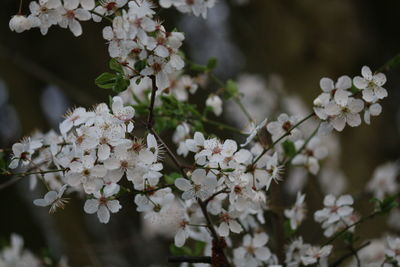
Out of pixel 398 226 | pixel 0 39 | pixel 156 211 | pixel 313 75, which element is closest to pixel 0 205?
pixel 0 39

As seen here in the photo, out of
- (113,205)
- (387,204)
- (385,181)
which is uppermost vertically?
(385,181)

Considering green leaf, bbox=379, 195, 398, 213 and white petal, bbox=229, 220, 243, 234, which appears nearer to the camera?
white petal, bbox=229, 220, 243, 234

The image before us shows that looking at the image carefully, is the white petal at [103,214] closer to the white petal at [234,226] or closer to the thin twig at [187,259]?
the thin twig at [187,259]

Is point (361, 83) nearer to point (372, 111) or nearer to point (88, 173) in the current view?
point (372, 111)

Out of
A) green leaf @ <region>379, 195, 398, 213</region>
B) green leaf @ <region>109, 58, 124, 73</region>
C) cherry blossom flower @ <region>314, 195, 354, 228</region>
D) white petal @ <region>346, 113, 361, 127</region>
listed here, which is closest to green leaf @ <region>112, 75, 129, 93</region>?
green leaf @ <region>109, 58, 124, 73</region>

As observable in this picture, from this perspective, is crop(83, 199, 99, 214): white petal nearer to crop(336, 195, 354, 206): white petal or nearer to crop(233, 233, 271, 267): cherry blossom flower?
crop(233, 233, 271, 267): cherry blossom flower

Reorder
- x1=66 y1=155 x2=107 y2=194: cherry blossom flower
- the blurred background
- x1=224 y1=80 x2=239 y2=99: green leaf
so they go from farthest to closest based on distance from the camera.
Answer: the blurred background < x1=224 y1=80 x2=239 y2=99: green leaf < x1=66 y1=155 x2=107 y2=194: cherry blossom flower

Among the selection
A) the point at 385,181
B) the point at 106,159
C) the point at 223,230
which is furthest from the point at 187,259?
the point at 385,181
